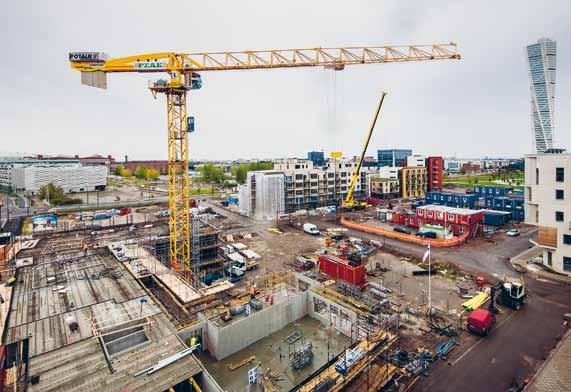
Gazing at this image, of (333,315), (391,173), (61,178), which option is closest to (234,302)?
(333,315)

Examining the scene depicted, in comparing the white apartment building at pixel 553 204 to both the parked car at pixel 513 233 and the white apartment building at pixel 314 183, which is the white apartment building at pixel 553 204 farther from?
the white apartment building at pixel 314 183

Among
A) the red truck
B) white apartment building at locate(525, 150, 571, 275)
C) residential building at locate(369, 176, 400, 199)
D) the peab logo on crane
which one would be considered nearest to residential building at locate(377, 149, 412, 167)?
residential building at locate(369, 176, 400, 199)

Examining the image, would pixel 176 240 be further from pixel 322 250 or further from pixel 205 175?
pixel 205 175

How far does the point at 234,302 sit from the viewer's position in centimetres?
2002

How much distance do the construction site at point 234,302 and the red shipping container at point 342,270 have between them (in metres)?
0.11

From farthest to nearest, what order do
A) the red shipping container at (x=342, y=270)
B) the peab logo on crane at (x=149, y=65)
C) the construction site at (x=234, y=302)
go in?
the peab logo on crane at (x=149, y=65) < the red shipping container at (x=342, y=270) < the construction site at (x=234, y=302)

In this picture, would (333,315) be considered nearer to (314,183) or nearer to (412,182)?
(314,183)

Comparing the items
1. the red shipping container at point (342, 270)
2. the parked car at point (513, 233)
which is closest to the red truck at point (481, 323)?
the red shipping container at point (342, 270)

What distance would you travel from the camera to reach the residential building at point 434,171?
7688 centimetres

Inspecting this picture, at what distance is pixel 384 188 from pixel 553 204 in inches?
1743

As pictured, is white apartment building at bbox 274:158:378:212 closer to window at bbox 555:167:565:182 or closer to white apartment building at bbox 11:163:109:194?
window at bbox 555:167:565:182

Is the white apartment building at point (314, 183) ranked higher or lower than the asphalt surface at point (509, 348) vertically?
higher

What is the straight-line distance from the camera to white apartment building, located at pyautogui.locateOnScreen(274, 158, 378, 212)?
60.1 meters

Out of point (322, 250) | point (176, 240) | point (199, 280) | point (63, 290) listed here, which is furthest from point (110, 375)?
Answer: point (322, 250)
